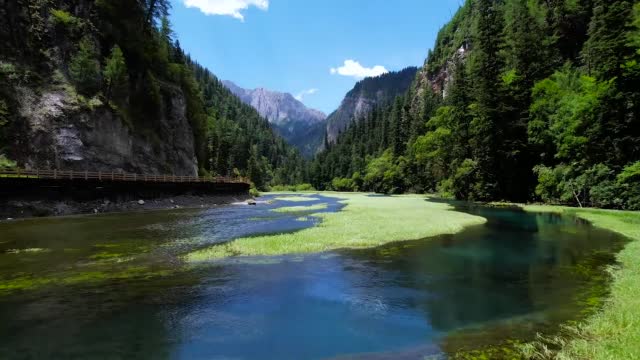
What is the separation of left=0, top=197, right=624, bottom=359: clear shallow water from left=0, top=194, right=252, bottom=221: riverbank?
2369 centimetres

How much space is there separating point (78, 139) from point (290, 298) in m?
65.3

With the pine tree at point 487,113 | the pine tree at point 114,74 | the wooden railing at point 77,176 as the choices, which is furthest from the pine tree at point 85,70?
the pine tree at point 487,113

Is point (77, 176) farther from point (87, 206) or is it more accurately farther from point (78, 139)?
point (78, 139)

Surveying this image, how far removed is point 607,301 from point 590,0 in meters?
99.4

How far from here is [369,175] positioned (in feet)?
599

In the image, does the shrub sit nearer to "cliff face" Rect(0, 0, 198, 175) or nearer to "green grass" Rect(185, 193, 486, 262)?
"cliff face" Rect(0, 0, 198, 175)

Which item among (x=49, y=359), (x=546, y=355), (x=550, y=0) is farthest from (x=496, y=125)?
(x=49, y=359)

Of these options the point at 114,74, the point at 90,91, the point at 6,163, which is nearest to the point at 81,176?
the point at 6,163

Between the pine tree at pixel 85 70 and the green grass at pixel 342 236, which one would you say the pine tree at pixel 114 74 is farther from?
the green grass at pixel 342 236

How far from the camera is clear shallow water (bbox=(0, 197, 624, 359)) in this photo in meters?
14.2

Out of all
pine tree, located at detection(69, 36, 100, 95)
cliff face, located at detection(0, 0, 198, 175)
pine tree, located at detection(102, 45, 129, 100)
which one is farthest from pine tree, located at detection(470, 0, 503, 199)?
pine tree, located at detection(69, 36, 100, 95)

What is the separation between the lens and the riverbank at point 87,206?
176ft

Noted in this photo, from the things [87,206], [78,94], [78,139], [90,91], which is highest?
[90,91]

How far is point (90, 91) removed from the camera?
3014 inches
